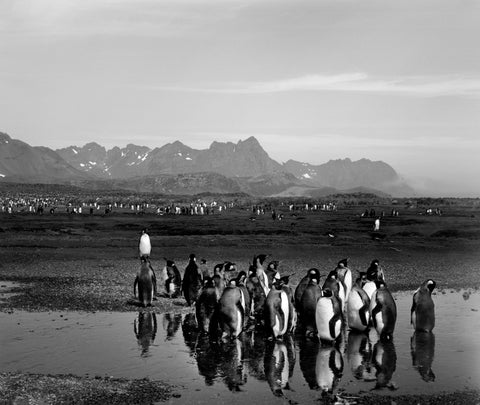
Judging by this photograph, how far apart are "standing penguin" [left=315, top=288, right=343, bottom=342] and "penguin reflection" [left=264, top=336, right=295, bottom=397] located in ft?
2.52

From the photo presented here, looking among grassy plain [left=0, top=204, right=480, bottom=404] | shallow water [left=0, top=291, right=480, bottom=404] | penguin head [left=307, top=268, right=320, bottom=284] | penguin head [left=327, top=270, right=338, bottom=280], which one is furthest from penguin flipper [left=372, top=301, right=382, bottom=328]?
grassy plain [left=0, top=204, right=480, bottom=404]

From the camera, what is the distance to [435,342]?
1405cm

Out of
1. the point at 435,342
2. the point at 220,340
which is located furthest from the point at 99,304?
the point at 435,342

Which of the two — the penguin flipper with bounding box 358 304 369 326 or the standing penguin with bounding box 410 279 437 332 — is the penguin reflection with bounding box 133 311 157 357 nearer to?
the penguin flipper with bounding box 358 304 369 326

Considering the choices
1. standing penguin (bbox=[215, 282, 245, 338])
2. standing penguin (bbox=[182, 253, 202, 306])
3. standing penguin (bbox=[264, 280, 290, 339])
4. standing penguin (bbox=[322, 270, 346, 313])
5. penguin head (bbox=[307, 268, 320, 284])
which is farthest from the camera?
standing penguin (bbox=[182, 253, 202, 306])

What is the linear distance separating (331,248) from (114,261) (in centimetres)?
1383

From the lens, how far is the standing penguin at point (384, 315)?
14.3 m

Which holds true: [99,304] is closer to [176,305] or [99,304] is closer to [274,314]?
[176,305]

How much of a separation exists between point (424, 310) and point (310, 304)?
2582mm

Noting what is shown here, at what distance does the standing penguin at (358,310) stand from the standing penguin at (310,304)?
2.58 ft

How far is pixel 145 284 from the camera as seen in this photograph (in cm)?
1811

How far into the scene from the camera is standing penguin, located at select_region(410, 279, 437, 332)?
1475 cm

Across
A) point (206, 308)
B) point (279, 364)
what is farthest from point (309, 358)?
point (206, 308)

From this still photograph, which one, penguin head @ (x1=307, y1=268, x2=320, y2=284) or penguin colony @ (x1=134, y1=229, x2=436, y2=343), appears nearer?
penguin colony @ (x1=134, y1=229, x2=436, y2=343)
